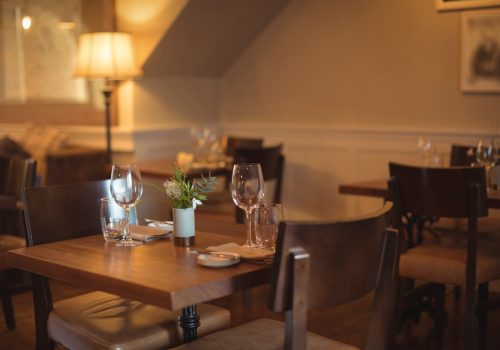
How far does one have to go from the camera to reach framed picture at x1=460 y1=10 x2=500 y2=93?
13.9 ft

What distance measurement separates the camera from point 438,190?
2.92 m

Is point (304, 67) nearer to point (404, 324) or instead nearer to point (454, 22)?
point (454, 22)

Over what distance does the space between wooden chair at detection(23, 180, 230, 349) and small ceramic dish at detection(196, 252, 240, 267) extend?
0.40 meters

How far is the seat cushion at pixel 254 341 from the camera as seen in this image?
77.9 inches

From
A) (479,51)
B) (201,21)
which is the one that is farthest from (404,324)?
(201,21)

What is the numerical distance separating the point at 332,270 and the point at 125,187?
0.83 metres

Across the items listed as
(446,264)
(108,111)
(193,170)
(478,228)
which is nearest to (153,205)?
(193,170)

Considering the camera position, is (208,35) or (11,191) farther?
(208,35)

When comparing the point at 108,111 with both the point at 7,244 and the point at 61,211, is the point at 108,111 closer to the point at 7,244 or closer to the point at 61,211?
the point at 7,244

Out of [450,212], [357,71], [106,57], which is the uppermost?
[106,57]

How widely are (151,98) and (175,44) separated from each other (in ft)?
1.57

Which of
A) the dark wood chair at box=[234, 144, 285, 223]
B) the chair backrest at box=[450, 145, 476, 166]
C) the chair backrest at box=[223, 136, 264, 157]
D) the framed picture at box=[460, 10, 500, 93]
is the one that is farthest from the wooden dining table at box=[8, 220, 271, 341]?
the chair backrest at box=[223, 136, 264, 157]

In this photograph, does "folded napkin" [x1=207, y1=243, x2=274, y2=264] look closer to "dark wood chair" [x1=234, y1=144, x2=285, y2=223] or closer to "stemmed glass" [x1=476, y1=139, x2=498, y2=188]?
"stemmed glass" [x1=476, y1=139, x2=498, y2=188]

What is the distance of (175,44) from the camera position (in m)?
5.09
